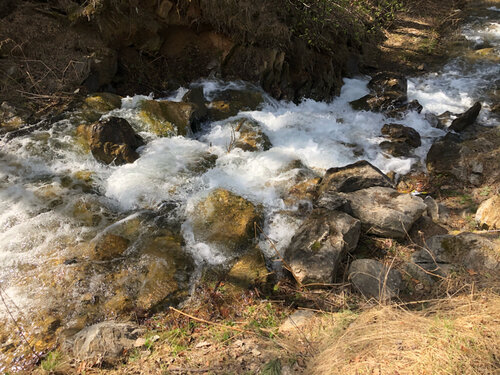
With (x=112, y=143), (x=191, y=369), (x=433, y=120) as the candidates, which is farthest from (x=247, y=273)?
(x=433, y=120)

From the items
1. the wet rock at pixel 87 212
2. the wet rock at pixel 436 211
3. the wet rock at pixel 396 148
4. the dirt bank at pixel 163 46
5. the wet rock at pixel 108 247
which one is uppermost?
the dirt bank at pixel 163 46

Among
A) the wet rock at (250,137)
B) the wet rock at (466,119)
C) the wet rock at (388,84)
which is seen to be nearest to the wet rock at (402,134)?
the wet rock at (466,119)

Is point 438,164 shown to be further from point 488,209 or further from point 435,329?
point 435,329

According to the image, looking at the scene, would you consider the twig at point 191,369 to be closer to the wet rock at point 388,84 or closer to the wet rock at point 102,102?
the wet rock at point 102,102

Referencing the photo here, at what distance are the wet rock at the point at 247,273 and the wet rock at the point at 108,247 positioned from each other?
1596mm

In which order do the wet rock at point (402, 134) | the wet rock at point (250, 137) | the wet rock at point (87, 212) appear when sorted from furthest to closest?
the wet rock at point (402, 134) < the wet rock at point (250, 137) < the wet rock at point (87, 212)

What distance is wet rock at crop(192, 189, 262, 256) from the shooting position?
4.80 m

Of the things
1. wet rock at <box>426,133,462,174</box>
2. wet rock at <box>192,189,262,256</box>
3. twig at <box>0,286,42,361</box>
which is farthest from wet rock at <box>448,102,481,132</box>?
twig at <box>0,286,42,361</box>

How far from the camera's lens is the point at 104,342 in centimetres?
329

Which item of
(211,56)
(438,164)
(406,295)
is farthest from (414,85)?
(406,295)

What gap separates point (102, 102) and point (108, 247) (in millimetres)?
4048

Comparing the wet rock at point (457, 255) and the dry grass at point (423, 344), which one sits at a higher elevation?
the dry grass at point (423, 344)

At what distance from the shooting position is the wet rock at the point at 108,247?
4.45m

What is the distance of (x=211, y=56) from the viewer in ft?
29.6
